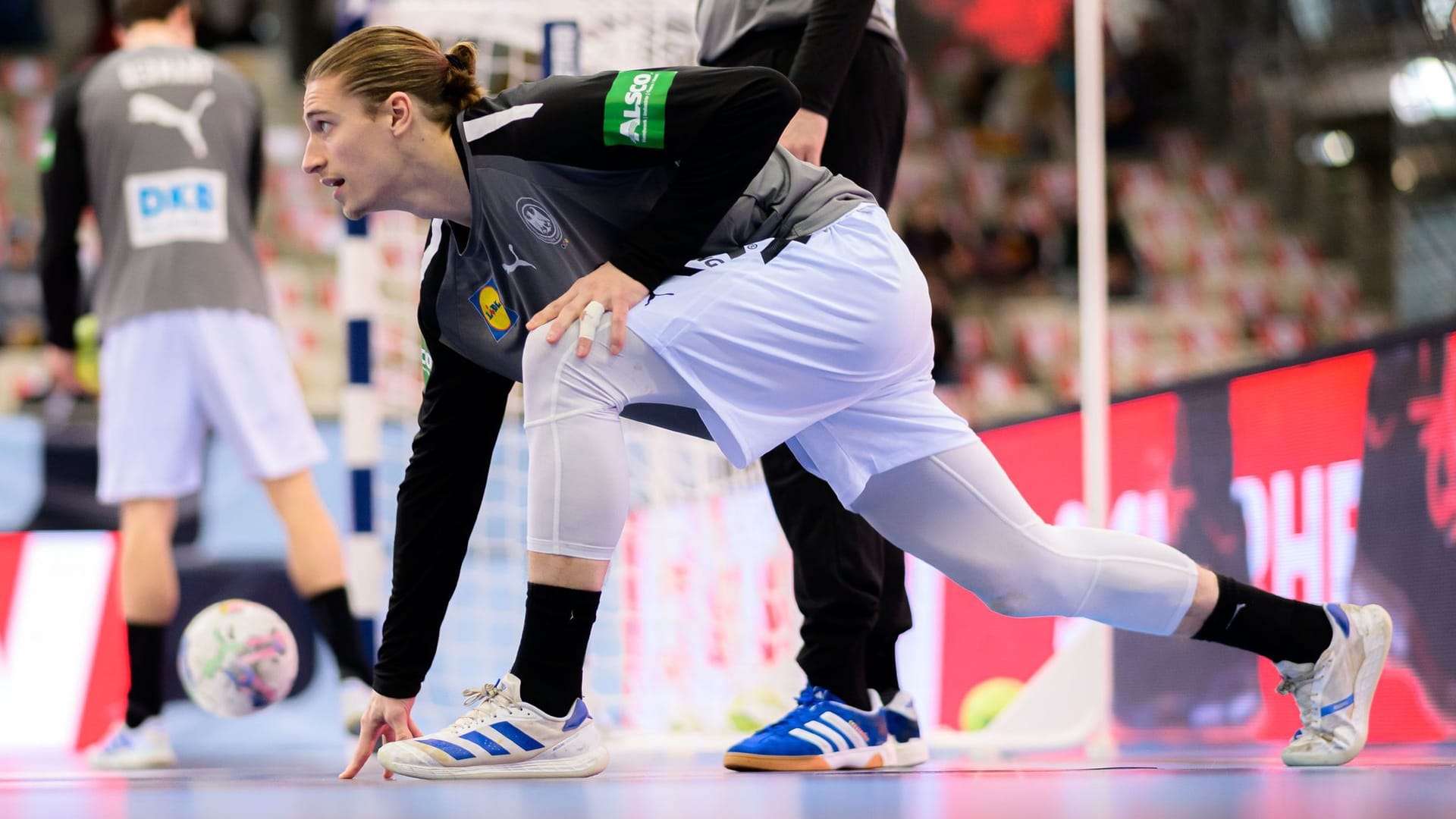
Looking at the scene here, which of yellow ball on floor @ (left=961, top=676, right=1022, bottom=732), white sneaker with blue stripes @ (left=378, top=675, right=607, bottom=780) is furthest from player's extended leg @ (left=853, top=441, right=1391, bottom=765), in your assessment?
yellow ball on floor @ (left=961, top=676, right=1022, bottom=732)

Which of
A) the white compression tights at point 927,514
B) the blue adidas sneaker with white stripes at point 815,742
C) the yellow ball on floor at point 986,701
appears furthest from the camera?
the yellow ball on floor at point 986,701

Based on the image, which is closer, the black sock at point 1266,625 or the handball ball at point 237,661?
the black sock at point 1266,625

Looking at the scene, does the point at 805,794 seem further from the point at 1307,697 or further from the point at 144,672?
the point at 144,672

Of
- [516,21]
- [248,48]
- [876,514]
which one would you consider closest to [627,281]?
[876,514]

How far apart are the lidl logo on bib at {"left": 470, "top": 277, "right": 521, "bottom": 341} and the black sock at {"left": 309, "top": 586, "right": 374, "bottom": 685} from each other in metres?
2.04

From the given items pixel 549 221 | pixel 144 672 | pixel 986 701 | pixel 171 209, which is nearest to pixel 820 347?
pixel 549 221

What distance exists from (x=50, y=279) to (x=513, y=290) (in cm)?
251

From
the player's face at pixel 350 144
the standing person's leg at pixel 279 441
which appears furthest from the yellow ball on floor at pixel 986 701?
the player's face at pixel 350 144

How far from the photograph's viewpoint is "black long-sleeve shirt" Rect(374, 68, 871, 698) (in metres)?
2.17

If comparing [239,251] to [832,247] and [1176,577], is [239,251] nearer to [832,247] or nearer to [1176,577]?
[832,247]

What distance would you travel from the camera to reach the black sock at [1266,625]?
2455 millimetres

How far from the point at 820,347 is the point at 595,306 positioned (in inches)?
13.3

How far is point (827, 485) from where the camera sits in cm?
278

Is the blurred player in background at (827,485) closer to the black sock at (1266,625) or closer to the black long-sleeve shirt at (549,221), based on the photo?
the black long-sleeve shirt at (549,221)
